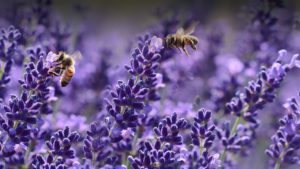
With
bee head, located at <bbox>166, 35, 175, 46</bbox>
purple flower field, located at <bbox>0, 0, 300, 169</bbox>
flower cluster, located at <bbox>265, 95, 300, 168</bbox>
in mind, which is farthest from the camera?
bee head, located at <bbox>166, 35, 175, 46</bbox>

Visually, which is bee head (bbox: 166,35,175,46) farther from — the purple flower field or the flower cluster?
the flower cluster

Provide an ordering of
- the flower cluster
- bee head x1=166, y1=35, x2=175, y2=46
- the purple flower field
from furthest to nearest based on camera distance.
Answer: bee head x1=166, y1=35, x2=175, y2=46, the flower cluster, the purple flower field

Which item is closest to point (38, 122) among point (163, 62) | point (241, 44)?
point (163, 62)

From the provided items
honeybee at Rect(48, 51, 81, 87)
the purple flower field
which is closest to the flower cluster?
the purple flower field

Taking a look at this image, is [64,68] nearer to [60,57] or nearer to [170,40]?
[60,57]

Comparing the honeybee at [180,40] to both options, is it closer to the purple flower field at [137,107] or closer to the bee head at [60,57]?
the purple flower field at [137,107]

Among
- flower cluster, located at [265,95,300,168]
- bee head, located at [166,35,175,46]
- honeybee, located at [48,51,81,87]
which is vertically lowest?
flower cluster, located at [265,95,300,168]

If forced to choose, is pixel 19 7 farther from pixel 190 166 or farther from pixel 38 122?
pixel 190 166

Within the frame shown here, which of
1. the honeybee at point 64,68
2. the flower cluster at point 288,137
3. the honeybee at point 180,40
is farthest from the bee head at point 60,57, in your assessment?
the flower cluster at point 288,137

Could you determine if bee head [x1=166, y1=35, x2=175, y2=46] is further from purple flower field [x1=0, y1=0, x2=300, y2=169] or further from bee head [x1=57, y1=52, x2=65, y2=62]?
bee head [x1=57, y1=52, x2=65, y2=62]

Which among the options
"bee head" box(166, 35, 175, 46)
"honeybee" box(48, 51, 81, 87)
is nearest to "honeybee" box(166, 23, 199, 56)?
"bee head" box(166, 35, 175, 46)

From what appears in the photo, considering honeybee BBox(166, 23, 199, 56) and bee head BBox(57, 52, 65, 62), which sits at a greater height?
honeybee BBox(166, 23, 199, 56)

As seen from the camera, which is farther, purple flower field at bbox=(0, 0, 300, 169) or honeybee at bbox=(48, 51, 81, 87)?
honeybee at bbox=(48, 51, 81, 87)

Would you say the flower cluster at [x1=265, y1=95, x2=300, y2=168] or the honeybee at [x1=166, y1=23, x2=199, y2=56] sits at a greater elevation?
the honeybee at [x1=166, y1=23, x2=199, y2=56]
